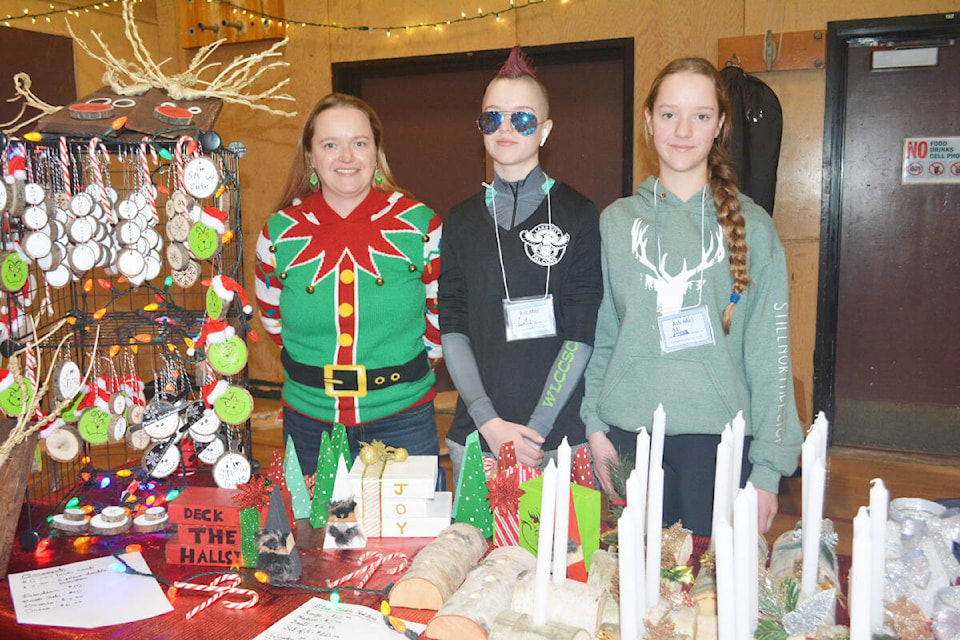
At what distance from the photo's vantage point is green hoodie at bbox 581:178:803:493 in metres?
1.75

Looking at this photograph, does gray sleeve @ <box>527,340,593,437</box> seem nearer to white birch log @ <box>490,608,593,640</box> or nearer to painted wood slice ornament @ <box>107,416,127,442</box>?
white birch log @ <box>490,608,593,640</box>

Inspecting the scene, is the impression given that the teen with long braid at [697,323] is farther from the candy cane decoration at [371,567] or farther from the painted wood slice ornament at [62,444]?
the painted wood slice ornament at [62,444]

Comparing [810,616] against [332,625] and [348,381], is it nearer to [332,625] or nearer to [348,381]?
[332,625]

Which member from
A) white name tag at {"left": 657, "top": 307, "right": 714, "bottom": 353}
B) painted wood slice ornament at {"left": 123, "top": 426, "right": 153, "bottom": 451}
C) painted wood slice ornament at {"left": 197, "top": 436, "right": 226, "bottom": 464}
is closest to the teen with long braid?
white name tag at {"left": 657, "top": 307, "right": 714, "bottom": 353}

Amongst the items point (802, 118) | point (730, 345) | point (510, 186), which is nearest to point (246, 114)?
point (802, 118)

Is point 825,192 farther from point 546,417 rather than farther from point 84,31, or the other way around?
point 84,31

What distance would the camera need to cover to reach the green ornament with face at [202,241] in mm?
1715

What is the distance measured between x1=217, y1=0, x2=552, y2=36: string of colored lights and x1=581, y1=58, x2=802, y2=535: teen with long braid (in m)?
2.94

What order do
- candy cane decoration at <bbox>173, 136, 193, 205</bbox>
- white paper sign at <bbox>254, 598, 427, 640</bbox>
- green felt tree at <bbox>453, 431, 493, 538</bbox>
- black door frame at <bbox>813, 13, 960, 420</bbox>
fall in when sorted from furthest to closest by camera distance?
black door frame at <bbox>813, 13, 960, 420</bbox> → candy cane decoration at <bbox>173, 136, 193, 205</bbox> → green felt tree at <bbox>453, 431, 493, 538</bbox> → white paper sign at <bbox>254, 598, 427, 640</bbox>

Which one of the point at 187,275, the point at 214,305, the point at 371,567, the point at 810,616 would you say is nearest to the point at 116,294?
the point at 187,275

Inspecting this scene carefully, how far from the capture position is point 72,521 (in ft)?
5.51

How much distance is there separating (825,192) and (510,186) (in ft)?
9.05

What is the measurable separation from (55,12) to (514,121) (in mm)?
4131

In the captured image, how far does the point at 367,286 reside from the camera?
206 centimetres
